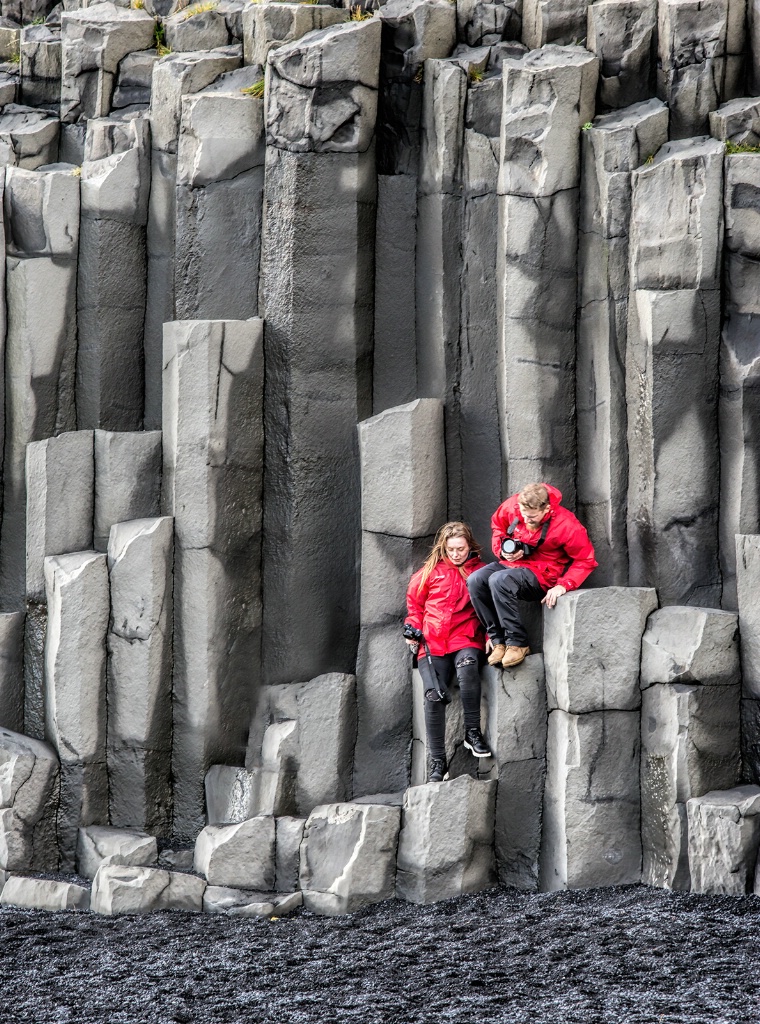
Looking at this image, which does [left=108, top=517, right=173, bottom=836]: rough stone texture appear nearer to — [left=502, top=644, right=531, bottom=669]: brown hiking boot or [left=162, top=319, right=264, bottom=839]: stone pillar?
[left=162, top=319, right=264, bottom=839]: stone pillar

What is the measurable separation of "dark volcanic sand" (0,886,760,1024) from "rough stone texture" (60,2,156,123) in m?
7.95

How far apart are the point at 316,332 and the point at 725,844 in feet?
17.7

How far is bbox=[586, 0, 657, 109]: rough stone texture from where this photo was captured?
36.1ft

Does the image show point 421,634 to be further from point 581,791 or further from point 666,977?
point 666,977

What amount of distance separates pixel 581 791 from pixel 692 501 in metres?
2.39

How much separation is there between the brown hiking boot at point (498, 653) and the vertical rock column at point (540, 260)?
56.6 inches

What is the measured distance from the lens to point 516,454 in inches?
437

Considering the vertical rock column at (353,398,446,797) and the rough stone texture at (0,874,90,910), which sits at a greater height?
the vertical rock column at (353,398,446,797)

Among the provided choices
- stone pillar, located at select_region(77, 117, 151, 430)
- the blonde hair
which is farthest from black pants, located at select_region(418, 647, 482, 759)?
stone pillar, located at select_region(77, 117, 151, 430)

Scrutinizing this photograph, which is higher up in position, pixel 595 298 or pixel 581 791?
pixel 595 298

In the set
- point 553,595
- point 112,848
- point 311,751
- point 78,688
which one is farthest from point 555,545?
point 112,848

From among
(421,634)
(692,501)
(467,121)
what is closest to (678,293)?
(692,501)

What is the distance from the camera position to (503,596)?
33.8 feet

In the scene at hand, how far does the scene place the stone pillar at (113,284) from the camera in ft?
41.4
